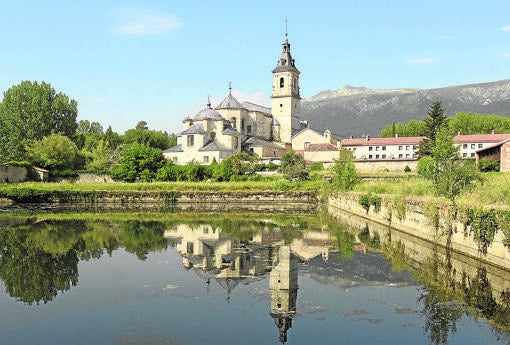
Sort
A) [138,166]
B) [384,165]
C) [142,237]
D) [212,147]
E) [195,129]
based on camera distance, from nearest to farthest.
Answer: [142,237] → [138,166] → [384,165] → [212,147] → [195,129]

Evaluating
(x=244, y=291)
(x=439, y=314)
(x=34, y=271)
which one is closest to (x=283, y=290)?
(x=244, y=291)

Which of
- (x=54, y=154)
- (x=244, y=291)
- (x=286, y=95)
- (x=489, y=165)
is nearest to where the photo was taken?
(x=244, y=291)

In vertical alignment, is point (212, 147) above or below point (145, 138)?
below

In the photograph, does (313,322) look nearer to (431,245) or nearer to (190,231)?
(431,245)

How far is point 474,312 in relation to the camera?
31.9 feet

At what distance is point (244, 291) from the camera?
11.6m

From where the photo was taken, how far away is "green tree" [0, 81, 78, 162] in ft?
201

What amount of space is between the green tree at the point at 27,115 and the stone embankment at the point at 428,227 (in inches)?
1864

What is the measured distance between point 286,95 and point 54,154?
32.2 metres

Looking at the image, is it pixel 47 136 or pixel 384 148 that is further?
pixel 384 148

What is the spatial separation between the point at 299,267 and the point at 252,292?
3174 millimetres

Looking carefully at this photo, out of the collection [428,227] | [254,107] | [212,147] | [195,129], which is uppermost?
[254,107]

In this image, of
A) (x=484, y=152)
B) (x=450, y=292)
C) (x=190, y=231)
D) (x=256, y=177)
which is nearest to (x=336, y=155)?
(x=256, y=177)

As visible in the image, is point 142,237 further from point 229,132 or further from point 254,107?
point 254,107
